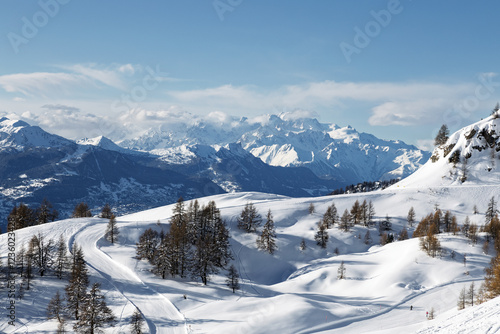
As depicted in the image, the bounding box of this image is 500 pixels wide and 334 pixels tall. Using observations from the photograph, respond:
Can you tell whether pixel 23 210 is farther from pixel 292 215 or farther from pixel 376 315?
pixel 376 315

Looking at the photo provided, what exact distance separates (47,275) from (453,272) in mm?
101788

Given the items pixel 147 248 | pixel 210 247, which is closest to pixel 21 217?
pixel 147 248

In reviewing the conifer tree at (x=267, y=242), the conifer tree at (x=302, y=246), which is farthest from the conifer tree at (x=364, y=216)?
the conifer tree at (x=267, y=242)

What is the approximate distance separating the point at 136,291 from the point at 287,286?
41.6 metres

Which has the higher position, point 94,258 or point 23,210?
point 23,210

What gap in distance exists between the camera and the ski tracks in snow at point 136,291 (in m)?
58.8

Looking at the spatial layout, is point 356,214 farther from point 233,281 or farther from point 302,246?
point 233,281

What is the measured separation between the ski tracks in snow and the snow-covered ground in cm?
21

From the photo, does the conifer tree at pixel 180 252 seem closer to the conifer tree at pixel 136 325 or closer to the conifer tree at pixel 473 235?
the conifer tree at pixel 136 325

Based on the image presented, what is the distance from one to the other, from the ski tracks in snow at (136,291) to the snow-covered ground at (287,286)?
0.68ft

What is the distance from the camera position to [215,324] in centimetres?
5772

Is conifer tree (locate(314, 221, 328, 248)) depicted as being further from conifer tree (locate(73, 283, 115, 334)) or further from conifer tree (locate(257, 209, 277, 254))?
conifer tree (locate(73, 283, 115, 334))

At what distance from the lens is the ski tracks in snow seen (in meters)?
58.8

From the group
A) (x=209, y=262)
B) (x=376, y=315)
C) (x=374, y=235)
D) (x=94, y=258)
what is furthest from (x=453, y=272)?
(x=94, y=258)
